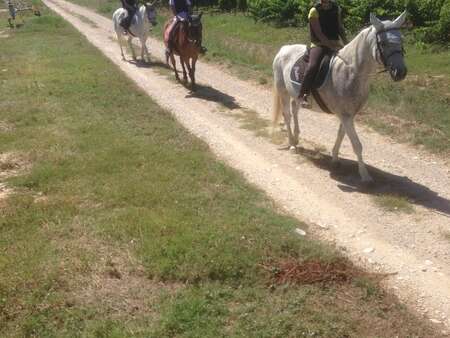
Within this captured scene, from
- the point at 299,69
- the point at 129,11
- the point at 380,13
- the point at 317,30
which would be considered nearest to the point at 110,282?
the point at 299,69

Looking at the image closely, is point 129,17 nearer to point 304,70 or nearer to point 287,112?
point 287,112

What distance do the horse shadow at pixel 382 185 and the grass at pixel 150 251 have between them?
5.18 ft

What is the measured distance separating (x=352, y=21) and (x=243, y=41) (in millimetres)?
5208

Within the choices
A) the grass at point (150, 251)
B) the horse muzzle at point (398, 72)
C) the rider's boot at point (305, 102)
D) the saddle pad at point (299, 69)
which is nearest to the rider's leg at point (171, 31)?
the grass at point (150, 251)

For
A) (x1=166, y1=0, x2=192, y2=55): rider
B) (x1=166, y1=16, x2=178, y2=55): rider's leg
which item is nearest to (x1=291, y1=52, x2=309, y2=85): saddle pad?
(x1=166, y1=0, x2=192, y2=55): rider

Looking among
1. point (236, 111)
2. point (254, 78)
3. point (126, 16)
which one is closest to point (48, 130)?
point (236, 111)

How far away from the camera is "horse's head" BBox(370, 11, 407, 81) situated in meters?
6.89

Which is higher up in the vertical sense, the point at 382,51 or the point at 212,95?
the point at 382,51

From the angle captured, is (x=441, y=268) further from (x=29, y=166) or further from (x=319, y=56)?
(x=29, y=166)

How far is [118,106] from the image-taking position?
1291 centimetres

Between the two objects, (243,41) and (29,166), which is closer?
(29,166)

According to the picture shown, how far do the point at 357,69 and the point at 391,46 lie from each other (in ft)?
2.66

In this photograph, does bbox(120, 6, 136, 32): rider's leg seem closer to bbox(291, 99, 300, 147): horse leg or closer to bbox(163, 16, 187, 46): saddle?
bbox(163, 16, 187, 46): saddle

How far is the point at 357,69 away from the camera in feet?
25.1
